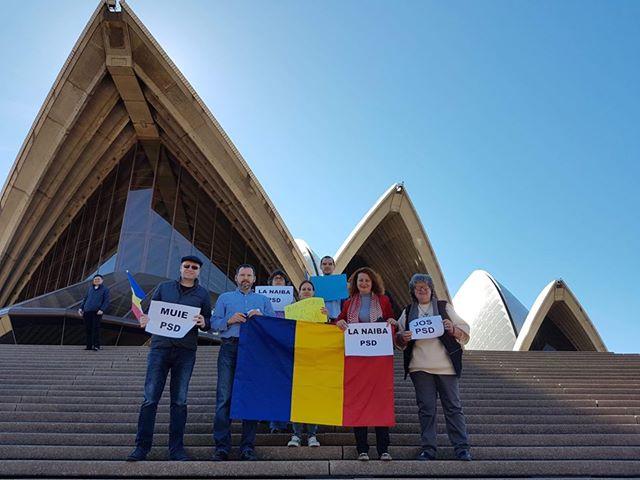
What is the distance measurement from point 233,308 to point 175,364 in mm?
821

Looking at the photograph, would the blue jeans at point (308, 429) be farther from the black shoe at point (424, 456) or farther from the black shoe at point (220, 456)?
the black shoe at point (424, 456)

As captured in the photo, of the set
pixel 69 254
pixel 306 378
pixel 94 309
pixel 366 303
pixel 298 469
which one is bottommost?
pixel 298 469

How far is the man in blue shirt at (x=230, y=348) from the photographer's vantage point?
161 inches

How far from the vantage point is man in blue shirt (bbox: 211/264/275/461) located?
4101 millimetres

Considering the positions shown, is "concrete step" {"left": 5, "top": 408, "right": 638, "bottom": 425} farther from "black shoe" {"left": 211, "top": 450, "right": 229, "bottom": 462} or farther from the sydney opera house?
the sydney opera house

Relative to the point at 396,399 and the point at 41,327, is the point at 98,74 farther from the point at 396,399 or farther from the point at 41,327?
the point at 396,399

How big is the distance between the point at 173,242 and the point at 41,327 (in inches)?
195

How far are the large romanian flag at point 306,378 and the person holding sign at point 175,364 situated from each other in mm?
453

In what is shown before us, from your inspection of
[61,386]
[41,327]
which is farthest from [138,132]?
[61,386]

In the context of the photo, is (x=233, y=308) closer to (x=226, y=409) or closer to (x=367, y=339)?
(x=226, y=409)

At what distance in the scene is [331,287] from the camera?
7.21m

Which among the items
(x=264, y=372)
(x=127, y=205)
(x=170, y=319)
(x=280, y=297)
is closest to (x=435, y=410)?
(x=264, y=372)

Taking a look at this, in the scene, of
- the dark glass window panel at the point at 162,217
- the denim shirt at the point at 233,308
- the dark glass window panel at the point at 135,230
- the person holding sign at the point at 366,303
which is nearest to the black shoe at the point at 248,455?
the denim shirt at the point at 233,308


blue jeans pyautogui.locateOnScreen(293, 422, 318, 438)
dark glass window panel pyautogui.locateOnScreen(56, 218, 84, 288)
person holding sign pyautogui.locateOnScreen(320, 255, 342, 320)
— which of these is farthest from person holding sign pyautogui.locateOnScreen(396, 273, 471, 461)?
dark glass window panel pyautogui.locateOnScreen(56, 218, 84, 288)
